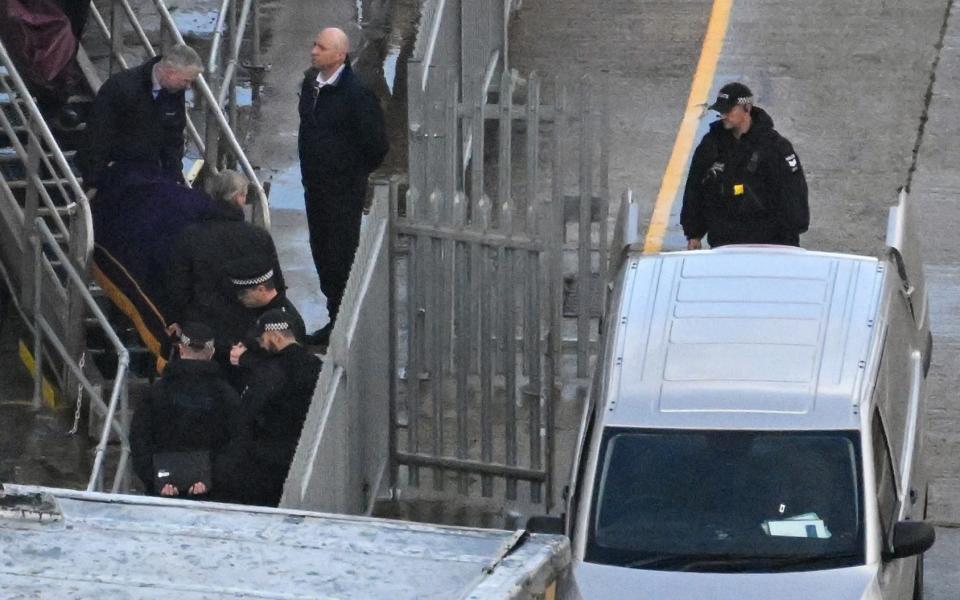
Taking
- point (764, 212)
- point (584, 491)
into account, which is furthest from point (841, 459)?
point (764, 212)

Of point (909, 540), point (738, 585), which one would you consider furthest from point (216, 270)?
point (909, 540)

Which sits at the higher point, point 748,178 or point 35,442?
point 748,178

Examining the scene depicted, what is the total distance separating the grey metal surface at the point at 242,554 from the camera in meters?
5.02

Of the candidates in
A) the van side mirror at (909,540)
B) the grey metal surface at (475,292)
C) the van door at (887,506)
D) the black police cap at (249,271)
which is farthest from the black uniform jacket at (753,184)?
the van side mirror at (909,540)

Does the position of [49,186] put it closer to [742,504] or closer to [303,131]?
[303,131]

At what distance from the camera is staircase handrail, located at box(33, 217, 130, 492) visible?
9.90 metres

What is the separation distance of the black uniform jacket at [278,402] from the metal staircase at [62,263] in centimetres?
141

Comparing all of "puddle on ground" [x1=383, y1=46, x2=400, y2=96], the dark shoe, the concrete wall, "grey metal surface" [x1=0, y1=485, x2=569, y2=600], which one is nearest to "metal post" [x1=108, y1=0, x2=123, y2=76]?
the dark shoe

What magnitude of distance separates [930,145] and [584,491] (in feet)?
24.1

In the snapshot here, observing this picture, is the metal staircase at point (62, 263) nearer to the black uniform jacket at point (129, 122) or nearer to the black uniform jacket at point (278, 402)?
the black uniform jacket at point (129, 122)

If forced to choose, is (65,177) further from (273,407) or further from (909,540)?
(909,540)

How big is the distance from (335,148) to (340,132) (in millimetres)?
94

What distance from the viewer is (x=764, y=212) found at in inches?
409

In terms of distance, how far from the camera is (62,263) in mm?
10547
